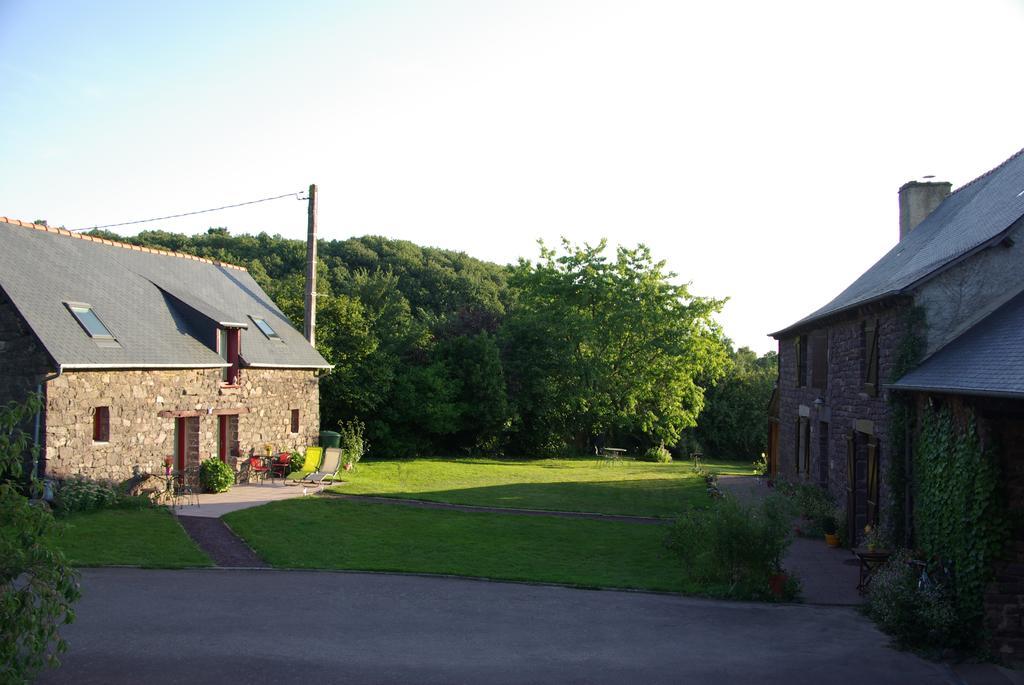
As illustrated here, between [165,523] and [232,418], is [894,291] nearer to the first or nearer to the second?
[165,523]

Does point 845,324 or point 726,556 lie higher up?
point 845,324

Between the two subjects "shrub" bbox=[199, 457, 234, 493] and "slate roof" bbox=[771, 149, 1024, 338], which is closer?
"slate roof" bbox=[771, 149, 1024, 338]

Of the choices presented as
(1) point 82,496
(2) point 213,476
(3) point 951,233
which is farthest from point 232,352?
(3) point 951,233

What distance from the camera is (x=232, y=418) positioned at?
20.4 m

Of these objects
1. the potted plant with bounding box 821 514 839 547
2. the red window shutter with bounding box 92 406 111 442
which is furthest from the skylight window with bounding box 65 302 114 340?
the potted plant with bounding box 821 514 839 547

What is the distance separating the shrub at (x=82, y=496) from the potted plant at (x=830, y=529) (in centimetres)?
1364

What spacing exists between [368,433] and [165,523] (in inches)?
580

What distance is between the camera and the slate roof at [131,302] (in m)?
16.1

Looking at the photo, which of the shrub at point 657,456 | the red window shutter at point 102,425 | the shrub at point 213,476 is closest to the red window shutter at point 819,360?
the shrub at point 213,476

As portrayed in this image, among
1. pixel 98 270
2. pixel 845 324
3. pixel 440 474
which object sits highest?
pixel 98 270

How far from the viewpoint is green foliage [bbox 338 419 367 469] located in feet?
77.8

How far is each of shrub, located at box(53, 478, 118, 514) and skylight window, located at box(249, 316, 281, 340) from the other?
7.41 metres

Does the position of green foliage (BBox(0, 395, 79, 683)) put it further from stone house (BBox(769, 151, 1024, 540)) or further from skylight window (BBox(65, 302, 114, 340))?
skylight window (BBox(65, 302, 114, 340))

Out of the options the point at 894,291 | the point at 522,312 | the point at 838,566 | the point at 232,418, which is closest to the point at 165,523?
the point at 232,418
